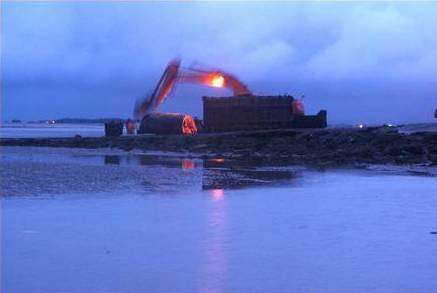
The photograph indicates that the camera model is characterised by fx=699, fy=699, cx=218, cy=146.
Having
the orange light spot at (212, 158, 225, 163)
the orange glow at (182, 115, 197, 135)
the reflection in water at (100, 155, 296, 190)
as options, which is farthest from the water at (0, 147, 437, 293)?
the orange glow at (182, 115, 197, 135)

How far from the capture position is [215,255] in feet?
24.3

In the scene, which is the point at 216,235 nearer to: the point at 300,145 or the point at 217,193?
the point at 217,193

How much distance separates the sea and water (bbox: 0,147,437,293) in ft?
0.05

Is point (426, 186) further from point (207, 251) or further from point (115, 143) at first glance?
point (115, 143)

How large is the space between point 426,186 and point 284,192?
3.20m

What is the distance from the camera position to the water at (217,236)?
21.0 ft

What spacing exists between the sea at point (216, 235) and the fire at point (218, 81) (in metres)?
24.0

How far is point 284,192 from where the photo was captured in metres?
13.7

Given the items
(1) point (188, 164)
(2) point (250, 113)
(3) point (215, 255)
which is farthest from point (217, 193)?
(2) point (250, 113)

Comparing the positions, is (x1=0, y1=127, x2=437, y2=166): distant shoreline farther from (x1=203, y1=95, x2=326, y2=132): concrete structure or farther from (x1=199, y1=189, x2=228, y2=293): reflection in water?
(x1=199, y1=189, x2=228, y2=293): reflection in water

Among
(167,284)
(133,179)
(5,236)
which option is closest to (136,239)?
(5,236)

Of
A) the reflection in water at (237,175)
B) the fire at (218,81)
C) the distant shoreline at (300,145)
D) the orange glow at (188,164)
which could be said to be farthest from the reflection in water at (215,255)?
the fire at (218,81)

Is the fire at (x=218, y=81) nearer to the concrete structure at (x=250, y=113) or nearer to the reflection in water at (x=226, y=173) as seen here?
the concrete structure at (x=250, y=113)

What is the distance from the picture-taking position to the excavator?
130ft
